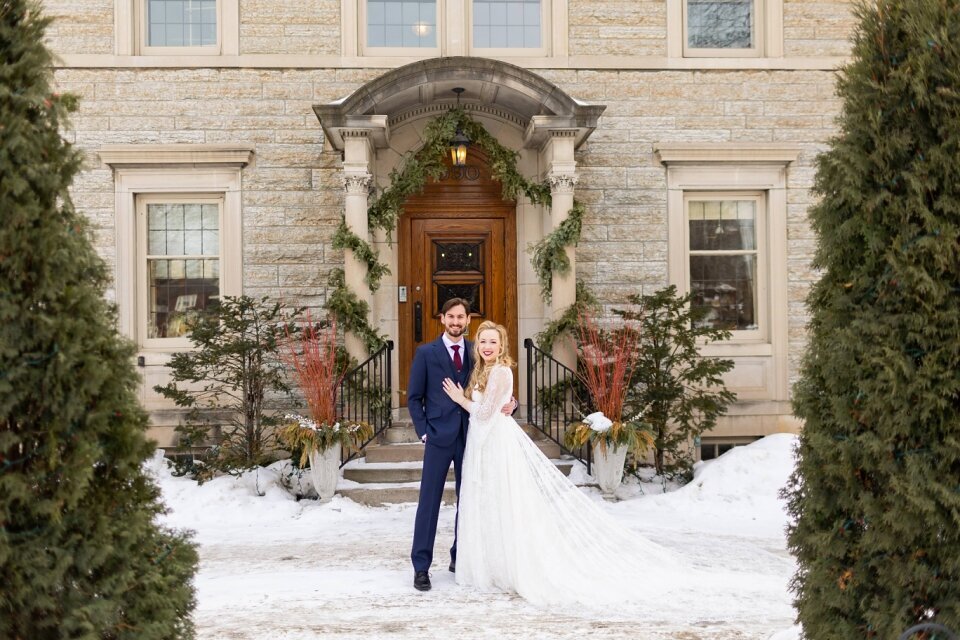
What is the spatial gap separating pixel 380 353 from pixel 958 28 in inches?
261

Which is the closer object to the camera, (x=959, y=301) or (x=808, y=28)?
(x=959, y=301)

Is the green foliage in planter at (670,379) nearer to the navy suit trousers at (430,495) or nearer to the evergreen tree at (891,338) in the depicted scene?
the navy suit trousers at (430,495)

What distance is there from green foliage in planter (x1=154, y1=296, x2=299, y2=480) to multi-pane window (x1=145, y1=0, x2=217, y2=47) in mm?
3138

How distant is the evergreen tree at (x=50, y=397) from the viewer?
237 centimetres

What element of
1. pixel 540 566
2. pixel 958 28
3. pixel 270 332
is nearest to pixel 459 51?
pixel 270 332

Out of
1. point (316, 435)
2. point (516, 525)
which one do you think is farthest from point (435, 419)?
point (316, 435)

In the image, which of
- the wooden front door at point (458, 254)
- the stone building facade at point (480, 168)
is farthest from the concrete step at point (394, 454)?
the wooden front door at point (458, 254)

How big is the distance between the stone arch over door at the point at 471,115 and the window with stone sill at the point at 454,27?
87 centimetres

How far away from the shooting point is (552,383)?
29.9 ft

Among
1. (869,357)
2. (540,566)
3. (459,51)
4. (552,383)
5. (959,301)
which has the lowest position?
(540,566)

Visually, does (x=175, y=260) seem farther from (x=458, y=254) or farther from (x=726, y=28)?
(x=726, y=28)

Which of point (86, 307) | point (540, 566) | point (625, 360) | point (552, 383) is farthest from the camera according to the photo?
point (552, 383)

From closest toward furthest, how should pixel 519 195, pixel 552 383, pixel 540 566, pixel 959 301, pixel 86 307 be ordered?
pixel 86 307
pixel 959 301
pixel 540 566
pixel 552 383
pixel 519 195

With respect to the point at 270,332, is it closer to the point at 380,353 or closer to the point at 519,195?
the point at 380,353
